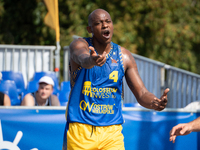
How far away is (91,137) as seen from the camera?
247cm

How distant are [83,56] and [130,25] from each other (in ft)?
37.5

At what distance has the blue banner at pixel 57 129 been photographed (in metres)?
3.62

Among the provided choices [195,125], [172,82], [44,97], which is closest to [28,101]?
[44,97]

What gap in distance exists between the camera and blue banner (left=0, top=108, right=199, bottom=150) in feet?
11.9

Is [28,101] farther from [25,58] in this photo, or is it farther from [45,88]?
[25,58]

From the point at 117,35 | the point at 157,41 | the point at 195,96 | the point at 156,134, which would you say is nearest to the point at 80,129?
the point at 156,134

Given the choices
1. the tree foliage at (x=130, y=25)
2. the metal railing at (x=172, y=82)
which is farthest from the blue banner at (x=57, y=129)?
the tree foliage at (x=130, y=25)

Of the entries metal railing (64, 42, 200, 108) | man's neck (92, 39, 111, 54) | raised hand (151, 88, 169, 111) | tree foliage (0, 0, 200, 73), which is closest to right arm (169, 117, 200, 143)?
raised hand (151, 88, 169, 111)

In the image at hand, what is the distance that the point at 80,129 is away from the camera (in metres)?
2.50

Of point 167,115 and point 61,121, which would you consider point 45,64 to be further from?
point 167,115

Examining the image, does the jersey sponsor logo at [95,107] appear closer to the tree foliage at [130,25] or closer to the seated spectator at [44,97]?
the seated spectator at [44,97]

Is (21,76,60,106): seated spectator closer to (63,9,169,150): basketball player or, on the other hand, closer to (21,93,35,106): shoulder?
(21,93,35,106): shoulder

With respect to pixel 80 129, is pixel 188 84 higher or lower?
higher

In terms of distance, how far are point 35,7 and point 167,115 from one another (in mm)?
11086
